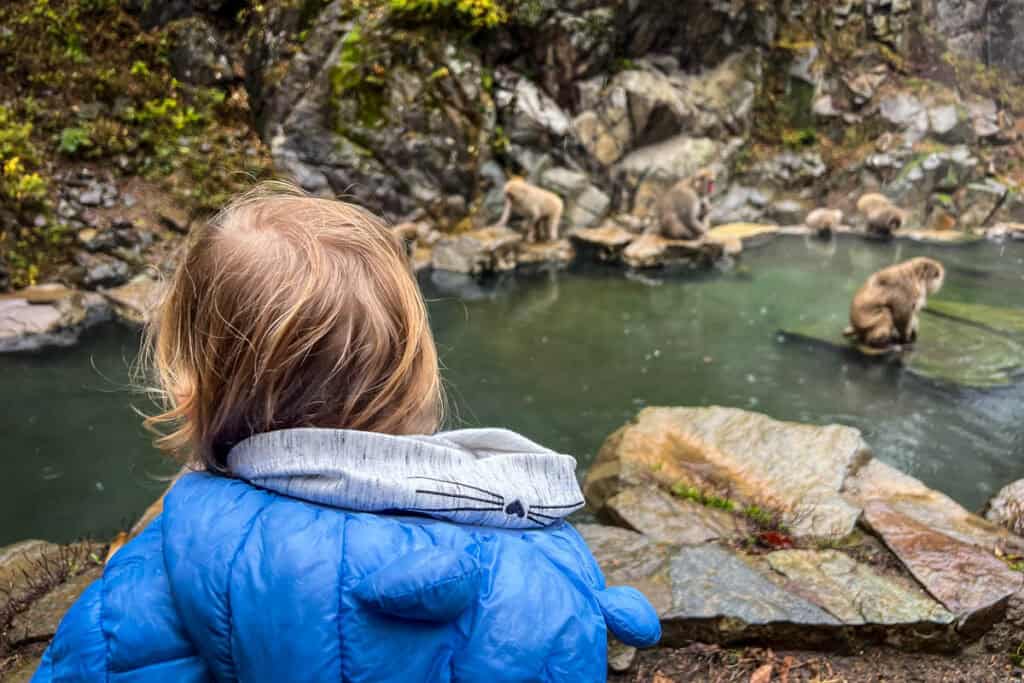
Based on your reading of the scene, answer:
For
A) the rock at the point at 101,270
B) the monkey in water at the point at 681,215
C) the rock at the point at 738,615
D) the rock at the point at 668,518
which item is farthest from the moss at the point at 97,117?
the rock at the point at 738,615

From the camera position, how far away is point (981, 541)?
10.1ft

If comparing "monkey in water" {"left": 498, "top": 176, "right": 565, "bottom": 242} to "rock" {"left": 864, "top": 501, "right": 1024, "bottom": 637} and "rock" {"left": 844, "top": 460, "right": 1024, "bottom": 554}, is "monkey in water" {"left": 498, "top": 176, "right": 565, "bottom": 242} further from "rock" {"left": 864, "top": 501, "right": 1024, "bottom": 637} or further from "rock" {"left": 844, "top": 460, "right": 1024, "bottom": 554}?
"rock" {"left": 864, "top": 501, "right": 1024, "bottom": 637}

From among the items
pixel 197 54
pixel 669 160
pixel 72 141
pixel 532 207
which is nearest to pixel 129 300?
pixel 72 141

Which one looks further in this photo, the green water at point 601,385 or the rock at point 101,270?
the rock at point 101,270

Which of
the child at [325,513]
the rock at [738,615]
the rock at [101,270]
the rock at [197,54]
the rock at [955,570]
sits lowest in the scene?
the rock at [101,270]

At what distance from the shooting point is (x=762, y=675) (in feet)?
7.56

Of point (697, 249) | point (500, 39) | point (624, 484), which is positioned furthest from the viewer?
point (500, 39)

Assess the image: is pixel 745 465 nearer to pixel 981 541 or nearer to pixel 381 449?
pixel 981 541

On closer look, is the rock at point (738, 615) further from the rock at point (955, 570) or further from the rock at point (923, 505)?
the rock at point (923, 505)

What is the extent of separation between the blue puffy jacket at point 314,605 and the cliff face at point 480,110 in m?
5.76

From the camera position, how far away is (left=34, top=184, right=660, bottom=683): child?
0.93 meters

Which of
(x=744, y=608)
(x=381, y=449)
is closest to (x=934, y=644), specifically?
(x=744, y=608)

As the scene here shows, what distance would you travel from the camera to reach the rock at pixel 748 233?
11781mm

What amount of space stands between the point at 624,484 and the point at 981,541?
5.43 feet
